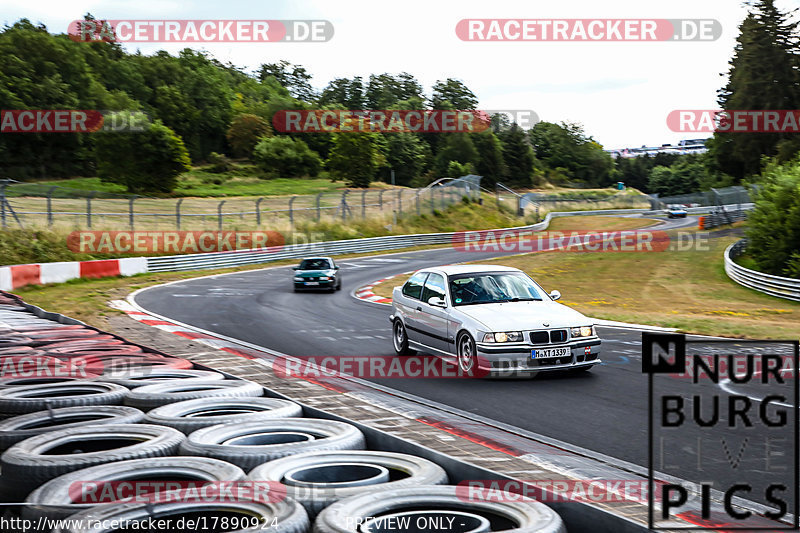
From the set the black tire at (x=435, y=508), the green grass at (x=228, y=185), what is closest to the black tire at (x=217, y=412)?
the black tire at (x=435, y=508)

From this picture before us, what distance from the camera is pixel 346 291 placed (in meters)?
26.2

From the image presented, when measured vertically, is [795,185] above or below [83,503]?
above

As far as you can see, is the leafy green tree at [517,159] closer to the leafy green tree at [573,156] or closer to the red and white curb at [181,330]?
the leafy green tree at [573,156]

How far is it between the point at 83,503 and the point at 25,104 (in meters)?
93.2

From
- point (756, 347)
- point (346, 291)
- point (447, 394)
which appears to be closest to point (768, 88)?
point (346, 291)

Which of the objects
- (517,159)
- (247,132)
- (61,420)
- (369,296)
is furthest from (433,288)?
(517,159)

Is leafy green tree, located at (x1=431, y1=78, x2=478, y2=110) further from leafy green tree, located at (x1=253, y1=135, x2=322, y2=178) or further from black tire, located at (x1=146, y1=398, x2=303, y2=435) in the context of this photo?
black tire, located at (x1=146, y1=398, x2=303, y2=435)

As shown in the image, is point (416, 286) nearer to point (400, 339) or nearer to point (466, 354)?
point (400, 339)

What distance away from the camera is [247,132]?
10694 centimetres

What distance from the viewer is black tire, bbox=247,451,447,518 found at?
4.21m

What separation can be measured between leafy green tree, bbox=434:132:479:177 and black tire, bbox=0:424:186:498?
109 m

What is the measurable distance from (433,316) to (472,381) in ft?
4.64

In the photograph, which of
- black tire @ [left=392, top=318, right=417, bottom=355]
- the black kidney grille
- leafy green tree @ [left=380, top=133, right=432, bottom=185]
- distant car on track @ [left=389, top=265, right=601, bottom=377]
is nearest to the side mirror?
distant car on track @ [left=389, top=265, right=601, bottom=377]

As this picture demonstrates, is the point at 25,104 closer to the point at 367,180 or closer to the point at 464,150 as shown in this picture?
the point at 367,180
